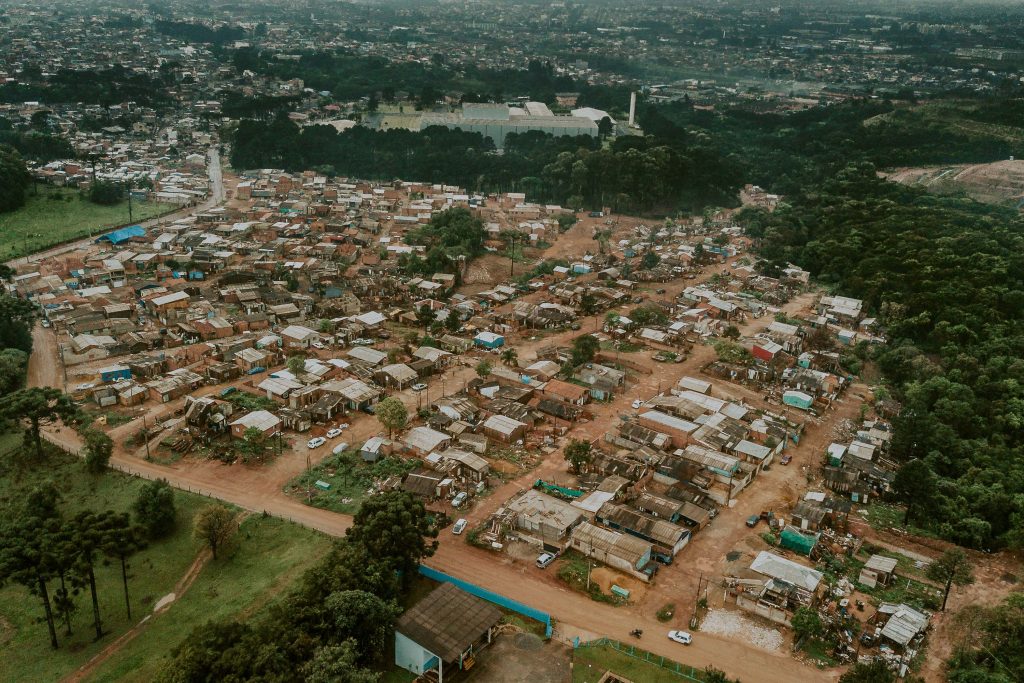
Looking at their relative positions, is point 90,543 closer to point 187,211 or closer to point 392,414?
point 392,414

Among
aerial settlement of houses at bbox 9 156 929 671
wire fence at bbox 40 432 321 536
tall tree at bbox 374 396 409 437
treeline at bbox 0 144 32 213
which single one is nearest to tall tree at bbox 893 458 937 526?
aerial settlement of houses at bbox 9 156 929 671

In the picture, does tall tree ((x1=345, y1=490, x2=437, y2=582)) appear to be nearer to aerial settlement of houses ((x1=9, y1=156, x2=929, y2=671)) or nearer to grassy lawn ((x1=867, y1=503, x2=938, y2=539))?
aerial settlement of houses ((x1=9, y1=156, x2=929, y2=671))

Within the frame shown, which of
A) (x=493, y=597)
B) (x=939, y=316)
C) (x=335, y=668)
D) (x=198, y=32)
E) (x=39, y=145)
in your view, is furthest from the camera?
(x=198, y=32)

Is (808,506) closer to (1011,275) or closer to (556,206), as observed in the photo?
(1011,275)

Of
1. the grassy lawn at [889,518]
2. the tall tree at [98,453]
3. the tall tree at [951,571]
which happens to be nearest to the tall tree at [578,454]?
the grassy lawn at [889,518]

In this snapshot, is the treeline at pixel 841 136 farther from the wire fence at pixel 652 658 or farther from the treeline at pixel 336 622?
the treeline at pixel 336 622

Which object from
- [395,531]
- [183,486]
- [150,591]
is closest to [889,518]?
[395,531]
